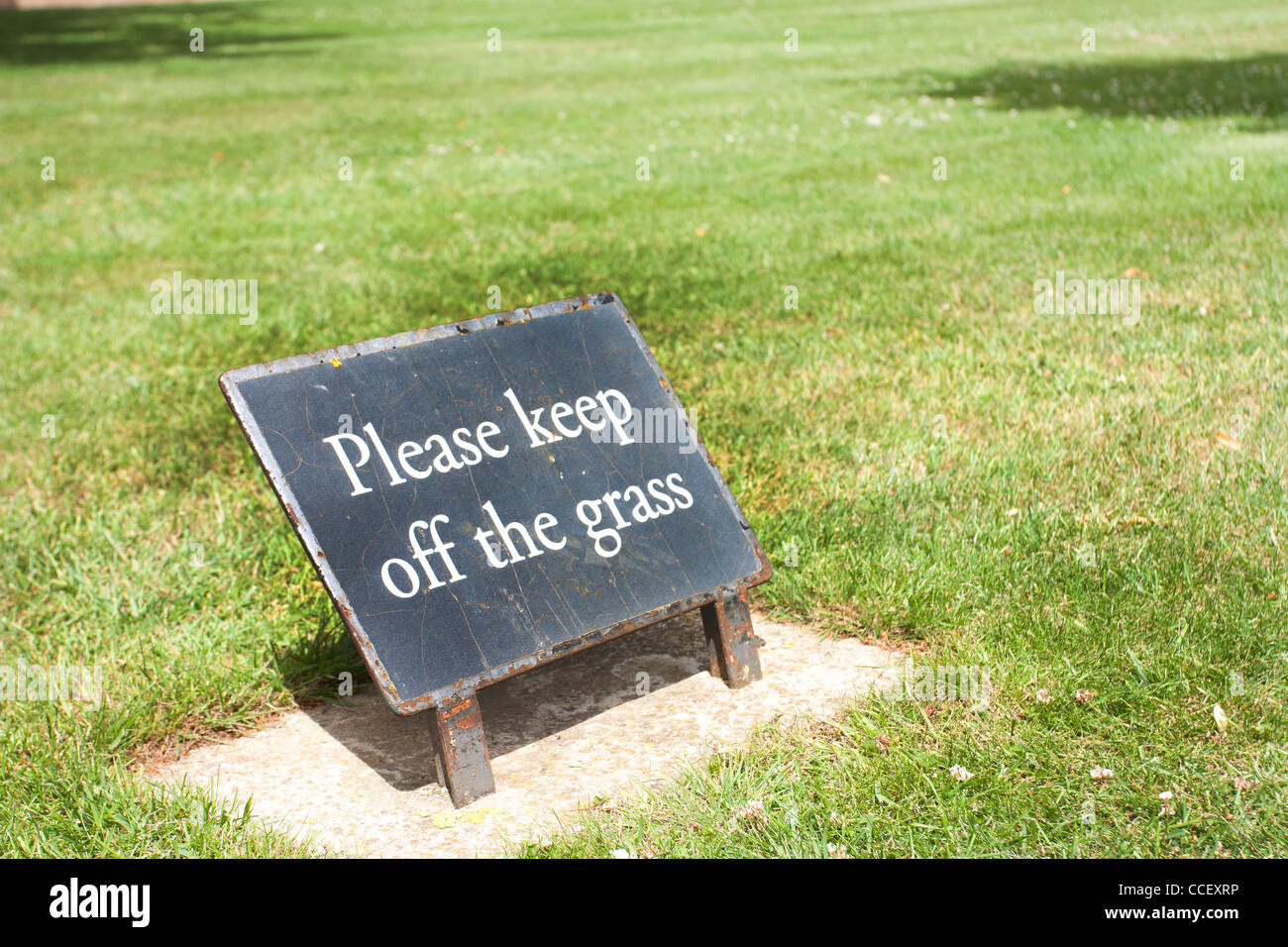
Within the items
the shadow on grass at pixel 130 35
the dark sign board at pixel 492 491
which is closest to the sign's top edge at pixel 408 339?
the dark sign board at pixel 492 491

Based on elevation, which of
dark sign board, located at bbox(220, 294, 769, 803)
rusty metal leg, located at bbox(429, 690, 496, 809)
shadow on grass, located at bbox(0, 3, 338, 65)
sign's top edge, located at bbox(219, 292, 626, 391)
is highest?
shadow on grass, located at bbox(0, 3, 338, 65)

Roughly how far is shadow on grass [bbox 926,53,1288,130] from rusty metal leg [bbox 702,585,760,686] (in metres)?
10.6

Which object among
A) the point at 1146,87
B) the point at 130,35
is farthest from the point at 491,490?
the point at 130,35

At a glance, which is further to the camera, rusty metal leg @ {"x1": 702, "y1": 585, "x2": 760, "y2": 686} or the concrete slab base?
rusty metal leg @ {"x1": 702, "y1": 585, "x2": 760, "y2": 686}

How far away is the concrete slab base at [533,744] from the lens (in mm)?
2738

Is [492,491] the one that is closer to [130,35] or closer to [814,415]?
[814,415]

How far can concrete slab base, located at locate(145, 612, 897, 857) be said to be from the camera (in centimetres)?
274

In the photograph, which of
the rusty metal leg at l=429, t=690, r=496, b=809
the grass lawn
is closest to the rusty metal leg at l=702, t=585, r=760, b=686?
the grass lawn

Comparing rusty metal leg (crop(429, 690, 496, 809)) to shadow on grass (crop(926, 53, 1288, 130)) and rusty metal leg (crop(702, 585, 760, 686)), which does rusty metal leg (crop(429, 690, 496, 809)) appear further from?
shadow on grass (crop(926, 53, 1288, 130))

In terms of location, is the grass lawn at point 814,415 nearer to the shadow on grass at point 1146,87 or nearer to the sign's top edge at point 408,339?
the shadow on grass at point 1146,87

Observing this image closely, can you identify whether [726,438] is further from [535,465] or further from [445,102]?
[445,102]

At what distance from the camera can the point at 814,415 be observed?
4930mm

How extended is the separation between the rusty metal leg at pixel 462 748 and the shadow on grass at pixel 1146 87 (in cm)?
1131

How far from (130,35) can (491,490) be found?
28.9 meters
